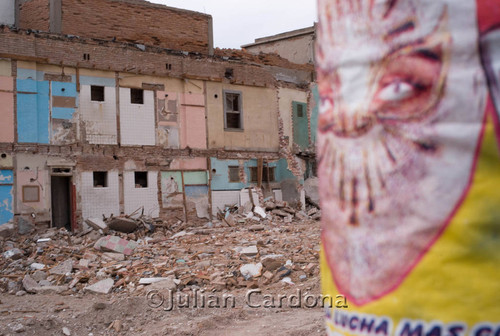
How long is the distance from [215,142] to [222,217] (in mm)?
3002

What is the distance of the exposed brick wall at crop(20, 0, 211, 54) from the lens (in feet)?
64.0

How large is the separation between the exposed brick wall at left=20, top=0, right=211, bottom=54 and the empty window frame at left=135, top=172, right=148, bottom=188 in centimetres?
562

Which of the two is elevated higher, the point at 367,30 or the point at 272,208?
the point at 367,30

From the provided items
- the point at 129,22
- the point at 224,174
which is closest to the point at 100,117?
the point at 129,22

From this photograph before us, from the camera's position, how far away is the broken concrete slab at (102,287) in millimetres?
10091

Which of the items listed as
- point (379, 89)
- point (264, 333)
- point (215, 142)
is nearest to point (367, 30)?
point (379, 89)

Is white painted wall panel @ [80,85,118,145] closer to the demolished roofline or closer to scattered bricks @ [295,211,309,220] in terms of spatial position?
scattered bricks @ [295,211,309,220]

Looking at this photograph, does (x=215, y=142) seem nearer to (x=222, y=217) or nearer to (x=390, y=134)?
(x=222, y=217)

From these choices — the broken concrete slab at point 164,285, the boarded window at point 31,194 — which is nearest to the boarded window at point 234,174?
the boarded window at point 31,194

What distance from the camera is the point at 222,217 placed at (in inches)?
792

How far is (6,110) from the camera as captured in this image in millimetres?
16422

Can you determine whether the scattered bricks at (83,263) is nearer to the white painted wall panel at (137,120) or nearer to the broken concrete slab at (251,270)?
the broken concrete slab at (251,270)

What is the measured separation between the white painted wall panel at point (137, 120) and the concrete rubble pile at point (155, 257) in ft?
9.51

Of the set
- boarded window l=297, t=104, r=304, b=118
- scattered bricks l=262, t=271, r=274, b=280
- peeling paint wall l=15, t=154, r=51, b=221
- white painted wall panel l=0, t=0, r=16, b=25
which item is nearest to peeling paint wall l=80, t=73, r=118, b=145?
peeling paint wall l=15, t=154, r=51, b=221
